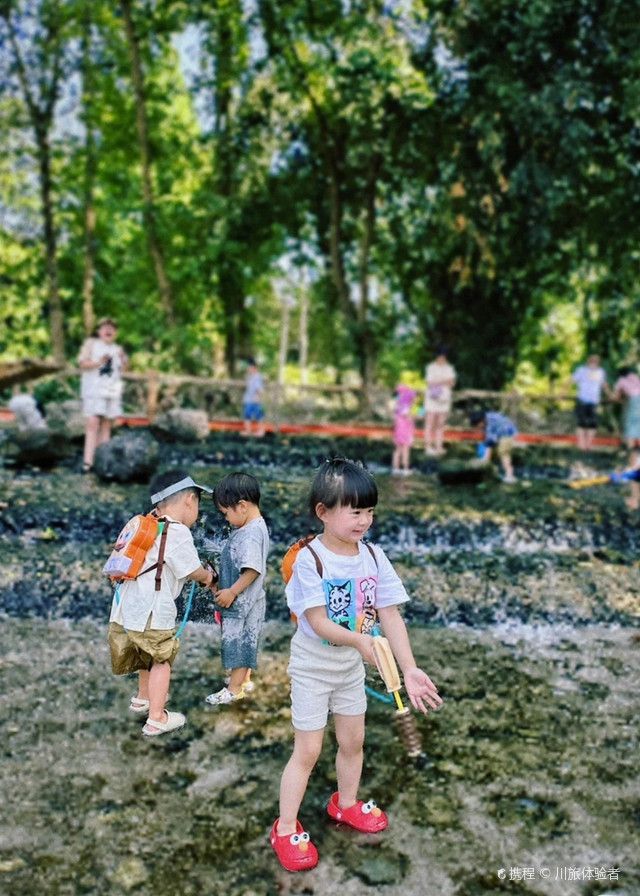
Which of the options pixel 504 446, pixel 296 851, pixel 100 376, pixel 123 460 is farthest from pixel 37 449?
pixel 296 851

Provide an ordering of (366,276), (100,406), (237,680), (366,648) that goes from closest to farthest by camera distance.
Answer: (366,648) → (237,680) → (100,406) → (366,276)

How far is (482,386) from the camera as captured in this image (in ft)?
80.1

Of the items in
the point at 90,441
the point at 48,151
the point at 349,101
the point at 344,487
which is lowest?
the point at 90,441

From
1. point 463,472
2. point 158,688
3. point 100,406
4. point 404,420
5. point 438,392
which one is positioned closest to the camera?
point 158,688

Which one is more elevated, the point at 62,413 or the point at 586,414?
the point at 586,414

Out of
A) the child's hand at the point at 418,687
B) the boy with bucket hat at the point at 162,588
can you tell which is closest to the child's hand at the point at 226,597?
the boy with bucket hat at the point at 162,588

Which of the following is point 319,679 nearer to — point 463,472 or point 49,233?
point 463,472

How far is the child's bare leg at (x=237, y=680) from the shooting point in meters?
3.76

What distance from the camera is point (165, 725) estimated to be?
366 centimetres

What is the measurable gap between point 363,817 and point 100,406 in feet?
27.5

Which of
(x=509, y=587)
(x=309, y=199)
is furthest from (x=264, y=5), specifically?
(x=509, y=587)

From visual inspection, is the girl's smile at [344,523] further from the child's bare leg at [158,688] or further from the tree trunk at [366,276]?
the tree trunk at [366,276]

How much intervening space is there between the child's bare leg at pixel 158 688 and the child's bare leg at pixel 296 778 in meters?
0.78

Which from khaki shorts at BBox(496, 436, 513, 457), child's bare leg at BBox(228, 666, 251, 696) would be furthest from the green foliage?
child's bare leg at BBox(228, 666, 251, 696)
